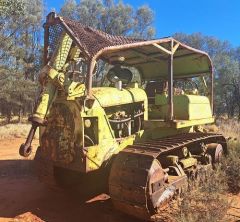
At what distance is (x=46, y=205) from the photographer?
6715 millimetres

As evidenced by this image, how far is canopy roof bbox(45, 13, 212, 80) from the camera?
593cm

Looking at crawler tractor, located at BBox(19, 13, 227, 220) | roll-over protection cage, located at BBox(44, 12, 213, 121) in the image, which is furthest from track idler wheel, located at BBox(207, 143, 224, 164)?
roll-over protection cage, located at BBox(44, 12, 213, 121)

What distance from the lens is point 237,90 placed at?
24703 millimetres

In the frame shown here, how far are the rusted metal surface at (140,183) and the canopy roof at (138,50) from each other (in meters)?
1.62

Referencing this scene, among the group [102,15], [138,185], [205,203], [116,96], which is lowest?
[205,203]

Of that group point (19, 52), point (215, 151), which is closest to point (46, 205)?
point (215, 151)

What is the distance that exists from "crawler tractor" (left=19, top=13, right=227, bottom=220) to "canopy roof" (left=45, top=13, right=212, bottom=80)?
0.08ft

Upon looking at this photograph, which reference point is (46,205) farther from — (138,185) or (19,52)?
(19,52)

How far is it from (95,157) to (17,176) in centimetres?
397

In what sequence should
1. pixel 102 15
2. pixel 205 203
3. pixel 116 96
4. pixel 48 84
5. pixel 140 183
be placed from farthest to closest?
pixel 102 15 → pixel 116 96 → pixel 48 84 → pixel 205 203 → pixel 140 183

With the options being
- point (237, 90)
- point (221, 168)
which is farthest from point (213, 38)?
point (221, 168)

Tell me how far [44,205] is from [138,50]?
3.76m

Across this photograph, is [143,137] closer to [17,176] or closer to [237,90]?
[17,176]

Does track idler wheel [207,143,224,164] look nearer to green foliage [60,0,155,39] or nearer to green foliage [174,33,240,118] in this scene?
green foliage [174,33,240,118]
